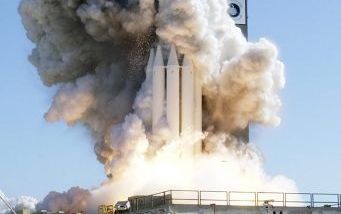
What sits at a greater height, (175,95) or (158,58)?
(158,58)

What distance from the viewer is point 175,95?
106 meters

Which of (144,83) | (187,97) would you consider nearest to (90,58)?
(144,83)

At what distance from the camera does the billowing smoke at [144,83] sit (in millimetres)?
104250

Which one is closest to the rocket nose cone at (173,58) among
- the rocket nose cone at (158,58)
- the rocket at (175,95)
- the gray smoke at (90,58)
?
the rocket at (175,95)

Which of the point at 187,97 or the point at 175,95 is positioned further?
the point at 187,97

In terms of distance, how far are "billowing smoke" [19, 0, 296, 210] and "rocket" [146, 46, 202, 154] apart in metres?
0.86

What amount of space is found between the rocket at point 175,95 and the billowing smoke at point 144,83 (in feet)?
2.84

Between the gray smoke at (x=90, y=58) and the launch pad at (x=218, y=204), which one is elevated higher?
the gray smoke at (x=90, y=58)

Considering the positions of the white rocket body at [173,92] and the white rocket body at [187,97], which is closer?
the white rocket body at [173,92]

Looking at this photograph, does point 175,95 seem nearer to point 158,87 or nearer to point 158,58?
point 158,87

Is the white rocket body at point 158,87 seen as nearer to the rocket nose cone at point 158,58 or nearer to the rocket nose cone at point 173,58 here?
the rocket nose cone at point 158,58

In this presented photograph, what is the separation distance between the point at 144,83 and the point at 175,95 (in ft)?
13.2

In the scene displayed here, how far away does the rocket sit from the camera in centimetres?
10557

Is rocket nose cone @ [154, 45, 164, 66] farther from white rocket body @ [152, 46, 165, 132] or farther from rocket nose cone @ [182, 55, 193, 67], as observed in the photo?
rocket nose cone @ [182, 55, 193, 67]
